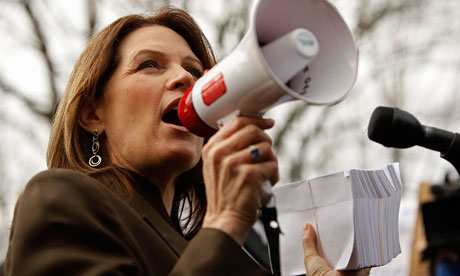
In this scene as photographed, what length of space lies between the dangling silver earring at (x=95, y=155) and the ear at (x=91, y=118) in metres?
0.02

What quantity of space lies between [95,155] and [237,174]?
0.89 metres

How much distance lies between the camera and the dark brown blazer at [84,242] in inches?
53.6

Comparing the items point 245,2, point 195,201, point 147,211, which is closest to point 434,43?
point 245,2

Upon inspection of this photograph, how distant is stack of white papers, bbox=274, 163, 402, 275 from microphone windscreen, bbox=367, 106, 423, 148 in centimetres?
40

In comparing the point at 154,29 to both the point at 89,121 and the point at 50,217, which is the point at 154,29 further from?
the point at 50,217

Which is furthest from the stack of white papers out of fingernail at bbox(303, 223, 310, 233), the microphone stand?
the microphone stand

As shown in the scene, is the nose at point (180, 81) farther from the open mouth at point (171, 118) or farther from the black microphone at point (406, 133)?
the black microphone at point (406, 133)

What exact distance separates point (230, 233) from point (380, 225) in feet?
2.31

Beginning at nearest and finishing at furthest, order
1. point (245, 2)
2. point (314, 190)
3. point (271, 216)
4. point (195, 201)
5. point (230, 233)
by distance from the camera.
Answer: point (230, 233), point (271, 216), point (314, 190), point (195, 201), point (245, 2)

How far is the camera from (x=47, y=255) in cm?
136

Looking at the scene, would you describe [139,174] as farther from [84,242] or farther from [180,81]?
[84,242]

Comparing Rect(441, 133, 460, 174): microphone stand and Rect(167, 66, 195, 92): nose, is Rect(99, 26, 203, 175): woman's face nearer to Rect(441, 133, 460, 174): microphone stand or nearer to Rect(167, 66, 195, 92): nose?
Rect(167, 66, 195, 92): nose

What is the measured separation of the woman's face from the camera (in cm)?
202

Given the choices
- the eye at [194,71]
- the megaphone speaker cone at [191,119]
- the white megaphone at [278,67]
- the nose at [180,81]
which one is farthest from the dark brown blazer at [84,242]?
the eye at [194,71]
